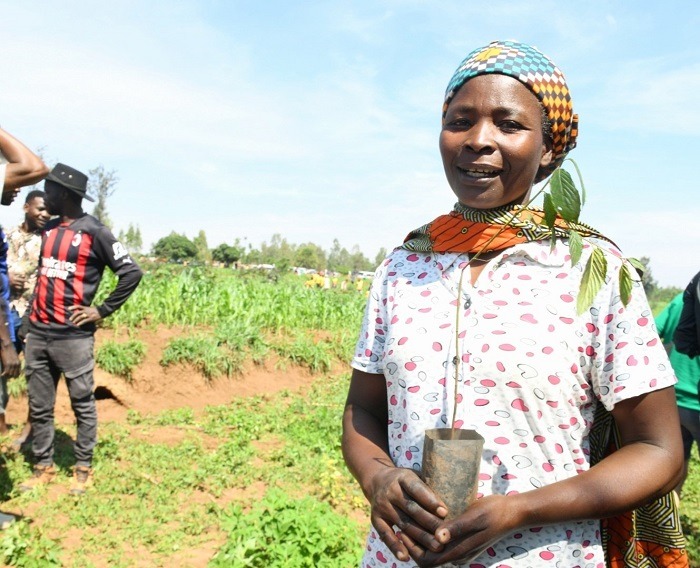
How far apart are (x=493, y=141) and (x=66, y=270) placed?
384 centimetres

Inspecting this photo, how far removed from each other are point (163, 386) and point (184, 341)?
27.9 inches

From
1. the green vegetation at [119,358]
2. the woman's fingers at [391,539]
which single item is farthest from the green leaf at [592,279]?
the green vegetation at [119,358]

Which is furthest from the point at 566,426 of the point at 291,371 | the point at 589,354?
the point at 291,371

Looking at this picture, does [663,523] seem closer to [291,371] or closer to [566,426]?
[566,426]

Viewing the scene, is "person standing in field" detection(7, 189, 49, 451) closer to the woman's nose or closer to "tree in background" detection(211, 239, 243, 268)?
the woman's nose

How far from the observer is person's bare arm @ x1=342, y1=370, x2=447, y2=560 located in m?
1.13

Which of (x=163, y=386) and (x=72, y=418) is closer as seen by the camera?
(x=72, y=418)

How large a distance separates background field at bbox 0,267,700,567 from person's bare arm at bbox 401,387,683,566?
2.13 m

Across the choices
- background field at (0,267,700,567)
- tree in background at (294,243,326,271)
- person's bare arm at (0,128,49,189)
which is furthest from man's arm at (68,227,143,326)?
tree in background at (294,243,326,271)

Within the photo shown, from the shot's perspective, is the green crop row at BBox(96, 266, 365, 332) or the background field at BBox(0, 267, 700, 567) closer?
the background field at BBox(0, 267, 700, 567)

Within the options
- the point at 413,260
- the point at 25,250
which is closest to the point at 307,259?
the point at 25,250

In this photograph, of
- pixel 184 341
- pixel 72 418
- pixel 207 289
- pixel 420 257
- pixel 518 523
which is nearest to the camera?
pixel 518 523

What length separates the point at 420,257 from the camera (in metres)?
1.47

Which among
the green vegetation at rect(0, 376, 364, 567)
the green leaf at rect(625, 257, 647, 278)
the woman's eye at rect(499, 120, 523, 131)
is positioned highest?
the woman's eye at rect(499, 120, 523, 131)
